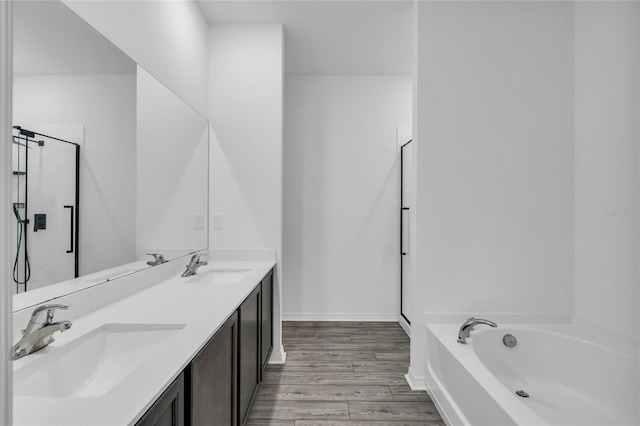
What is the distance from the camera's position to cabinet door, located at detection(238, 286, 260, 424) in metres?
1.69

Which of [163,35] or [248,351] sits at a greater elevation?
[163,35]

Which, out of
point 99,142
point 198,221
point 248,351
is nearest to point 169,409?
point 248,351

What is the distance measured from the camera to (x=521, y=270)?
94.4 inches

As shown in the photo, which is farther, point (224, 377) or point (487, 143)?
point (487, 143)

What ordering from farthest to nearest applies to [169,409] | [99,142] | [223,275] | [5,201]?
[223,275]
[99,142]
[169,409]
[5,201]

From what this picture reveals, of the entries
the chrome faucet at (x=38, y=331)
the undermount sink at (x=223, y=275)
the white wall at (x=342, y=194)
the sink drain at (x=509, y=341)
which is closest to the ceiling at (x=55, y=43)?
the chrome faucet at (x=38, y=331)

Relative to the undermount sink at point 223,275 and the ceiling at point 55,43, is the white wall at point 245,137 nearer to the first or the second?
the undermount sink at point 223,275

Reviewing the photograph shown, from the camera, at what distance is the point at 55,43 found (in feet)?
4.11

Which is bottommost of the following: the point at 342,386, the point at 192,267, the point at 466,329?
the point at 342,386

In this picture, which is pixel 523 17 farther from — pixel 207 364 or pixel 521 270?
pixel 207 364

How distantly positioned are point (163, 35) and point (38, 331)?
1741 mm

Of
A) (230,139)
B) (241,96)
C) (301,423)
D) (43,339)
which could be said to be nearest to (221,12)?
(241,96)

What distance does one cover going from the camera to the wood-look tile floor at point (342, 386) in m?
2.02

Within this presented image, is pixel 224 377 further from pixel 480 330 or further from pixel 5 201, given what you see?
pixel 480 330
